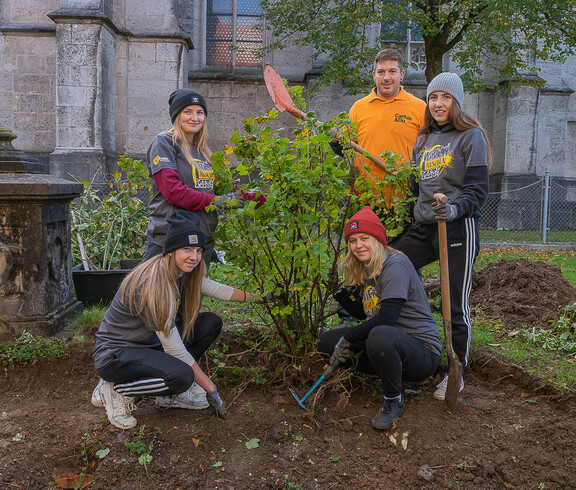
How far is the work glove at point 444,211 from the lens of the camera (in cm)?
303

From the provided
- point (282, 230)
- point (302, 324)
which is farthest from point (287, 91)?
point (302, 324)

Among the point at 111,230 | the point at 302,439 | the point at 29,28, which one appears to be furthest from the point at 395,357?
the point at 29,28

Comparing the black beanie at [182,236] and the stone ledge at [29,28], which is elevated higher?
the stone ledge at [29,28]

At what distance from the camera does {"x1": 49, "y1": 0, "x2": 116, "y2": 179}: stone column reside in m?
9.88

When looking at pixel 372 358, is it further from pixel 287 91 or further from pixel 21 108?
pixel 21 108

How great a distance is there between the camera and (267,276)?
10.3 ft

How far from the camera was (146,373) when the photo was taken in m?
2.95

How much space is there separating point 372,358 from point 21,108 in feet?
33.8

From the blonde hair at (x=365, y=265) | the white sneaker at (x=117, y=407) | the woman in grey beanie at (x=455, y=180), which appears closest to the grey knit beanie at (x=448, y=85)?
the woman in grey beanie at (x=455, y=180)

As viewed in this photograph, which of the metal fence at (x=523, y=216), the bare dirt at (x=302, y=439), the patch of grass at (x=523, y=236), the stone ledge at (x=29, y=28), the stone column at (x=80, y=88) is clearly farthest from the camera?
the metal fence at (x=523, y=216)

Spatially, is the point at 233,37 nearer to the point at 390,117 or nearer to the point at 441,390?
the point at 390,117

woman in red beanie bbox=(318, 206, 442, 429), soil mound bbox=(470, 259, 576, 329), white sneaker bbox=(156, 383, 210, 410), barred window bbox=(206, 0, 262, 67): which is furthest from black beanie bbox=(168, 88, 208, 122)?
barred window bbox=(206, 0, 262, 67)

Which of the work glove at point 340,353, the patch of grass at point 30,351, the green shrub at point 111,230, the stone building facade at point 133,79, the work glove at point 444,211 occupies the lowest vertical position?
the patch of grass at point 30,351

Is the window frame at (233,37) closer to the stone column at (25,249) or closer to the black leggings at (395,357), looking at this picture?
the stone column at (25,249)
